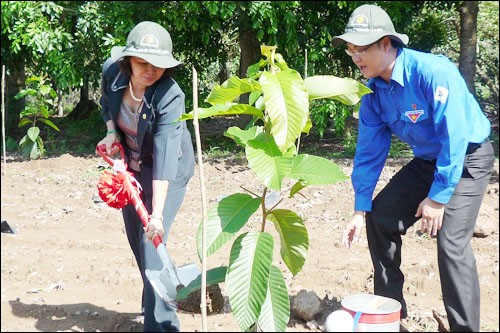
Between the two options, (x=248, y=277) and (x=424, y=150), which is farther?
(x=424, y=150)

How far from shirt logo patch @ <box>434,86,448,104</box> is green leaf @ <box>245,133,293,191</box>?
2.16 feet

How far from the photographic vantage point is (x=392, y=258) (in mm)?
3137

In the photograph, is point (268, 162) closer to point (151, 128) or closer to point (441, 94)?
point (151, 128)

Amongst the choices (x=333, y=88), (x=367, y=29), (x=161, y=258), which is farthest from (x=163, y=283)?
(x=367, y=29)

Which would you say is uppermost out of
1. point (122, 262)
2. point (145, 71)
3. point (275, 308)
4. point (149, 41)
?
point (149, 41)

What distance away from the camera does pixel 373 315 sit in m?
2.41

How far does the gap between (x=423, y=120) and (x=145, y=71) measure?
3.87 ft

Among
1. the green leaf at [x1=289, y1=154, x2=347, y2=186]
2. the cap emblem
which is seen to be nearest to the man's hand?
the green leaf at [x1=289, y1=154, x2=347, y2=186]

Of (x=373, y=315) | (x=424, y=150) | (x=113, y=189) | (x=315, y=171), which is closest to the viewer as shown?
(x=373, y=315)

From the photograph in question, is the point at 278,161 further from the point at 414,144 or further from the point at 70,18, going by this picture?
the point at 70,18

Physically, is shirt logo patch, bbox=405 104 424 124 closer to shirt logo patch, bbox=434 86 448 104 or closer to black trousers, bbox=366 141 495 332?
shirt logo patch, bbox=434 86 448 104

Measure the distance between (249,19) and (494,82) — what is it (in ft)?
18.5

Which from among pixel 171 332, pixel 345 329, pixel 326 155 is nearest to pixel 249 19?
pixel 326 155

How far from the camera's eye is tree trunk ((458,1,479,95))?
8.98m
